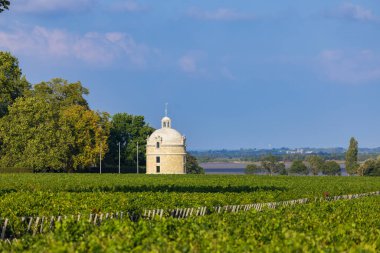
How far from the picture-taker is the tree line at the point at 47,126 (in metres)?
98.1

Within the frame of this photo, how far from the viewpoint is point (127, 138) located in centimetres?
13750

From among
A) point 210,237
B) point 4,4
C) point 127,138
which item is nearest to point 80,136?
point 127,138

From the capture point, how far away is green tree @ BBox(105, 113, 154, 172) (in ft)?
438

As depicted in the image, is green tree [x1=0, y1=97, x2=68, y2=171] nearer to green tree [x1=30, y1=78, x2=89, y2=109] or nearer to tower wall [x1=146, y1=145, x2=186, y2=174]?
green tree [x1=30, y1=78, x2=89, y2=109]

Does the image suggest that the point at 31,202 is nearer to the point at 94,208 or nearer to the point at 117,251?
the point at 94,208

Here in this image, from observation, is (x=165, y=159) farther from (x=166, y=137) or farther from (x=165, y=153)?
(x=166, y=137)

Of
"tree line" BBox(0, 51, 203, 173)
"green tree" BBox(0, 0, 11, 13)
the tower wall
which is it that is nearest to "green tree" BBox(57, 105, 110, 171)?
"tree line" BBox(0, 51, 203, 173)

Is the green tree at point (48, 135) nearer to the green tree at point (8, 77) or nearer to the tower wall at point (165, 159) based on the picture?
the green tree at point (8, 77)

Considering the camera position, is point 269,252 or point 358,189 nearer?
point 269,252

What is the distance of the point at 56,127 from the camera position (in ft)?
344

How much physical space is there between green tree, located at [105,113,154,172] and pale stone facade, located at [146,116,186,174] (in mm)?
8386

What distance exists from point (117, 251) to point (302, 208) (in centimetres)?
1593

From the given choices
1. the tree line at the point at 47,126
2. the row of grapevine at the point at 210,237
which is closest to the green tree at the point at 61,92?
the tree line at the point at 47,126

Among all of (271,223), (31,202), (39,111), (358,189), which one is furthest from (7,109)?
(271,223)
